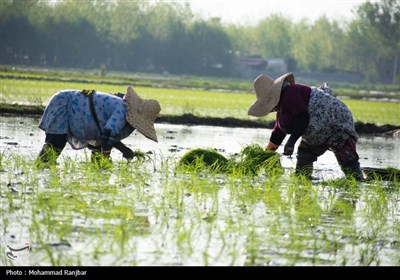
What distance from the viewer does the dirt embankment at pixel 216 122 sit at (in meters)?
16.9

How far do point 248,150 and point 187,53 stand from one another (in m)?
65.4

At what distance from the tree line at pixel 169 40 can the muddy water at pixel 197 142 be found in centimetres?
3959

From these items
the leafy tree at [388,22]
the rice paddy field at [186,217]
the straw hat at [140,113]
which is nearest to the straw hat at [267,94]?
the rice paddy field at [186,217]

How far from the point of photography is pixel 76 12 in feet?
235

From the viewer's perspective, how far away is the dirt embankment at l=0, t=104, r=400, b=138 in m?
16.9

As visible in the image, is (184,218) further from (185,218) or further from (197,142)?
(197,142)

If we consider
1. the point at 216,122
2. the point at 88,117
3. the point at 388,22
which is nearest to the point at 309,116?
the point at 88,117

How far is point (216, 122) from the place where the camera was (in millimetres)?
18625

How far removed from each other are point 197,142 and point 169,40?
206 feet

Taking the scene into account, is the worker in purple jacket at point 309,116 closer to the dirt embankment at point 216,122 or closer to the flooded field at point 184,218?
the flooded field at point 184,218

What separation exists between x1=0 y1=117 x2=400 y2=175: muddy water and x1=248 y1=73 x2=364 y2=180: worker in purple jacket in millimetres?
662

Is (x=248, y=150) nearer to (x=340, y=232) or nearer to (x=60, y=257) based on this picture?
(x=340, y=232)

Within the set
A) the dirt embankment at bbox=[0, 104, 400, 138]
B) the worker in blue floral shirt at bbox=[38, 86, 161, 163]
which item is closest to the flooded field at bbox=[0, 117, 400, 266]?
the worker in blue floral shirt at bbox=[38, 86, 161, 163]
